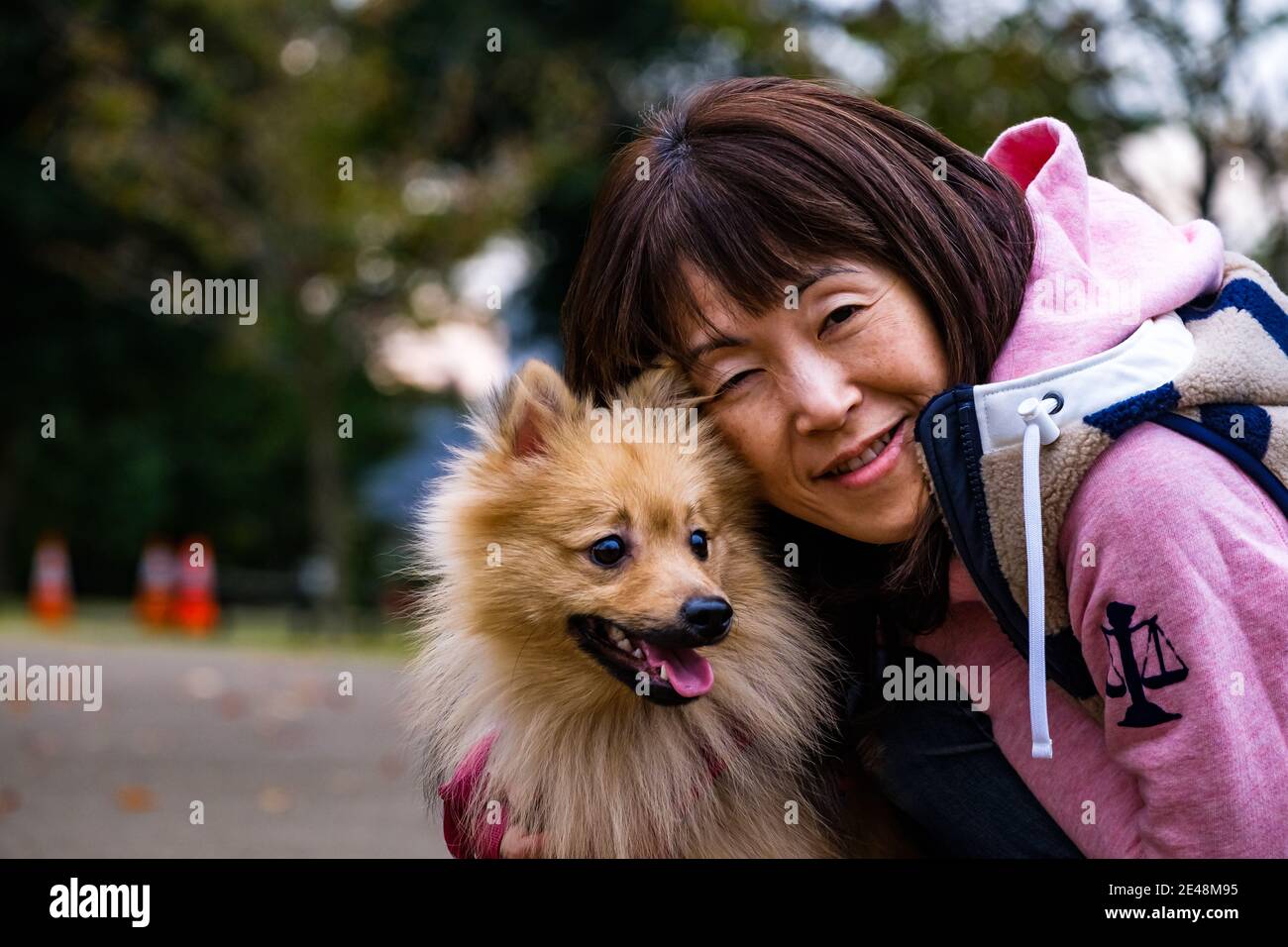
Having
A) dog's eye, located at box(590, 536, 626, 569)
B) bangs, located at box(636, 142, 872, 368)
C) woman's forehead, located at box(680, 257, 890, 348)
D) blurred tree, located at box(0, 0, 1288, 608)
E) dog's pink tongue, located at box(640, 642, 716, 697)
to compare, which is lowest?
dog's pink tongue, located at box(640, 642, 716, 697)

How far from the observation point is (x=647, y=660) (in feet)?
9.62

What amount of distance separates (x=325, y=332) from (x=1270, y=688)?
49.1 feet

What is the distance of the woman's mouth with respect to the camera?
2715mm

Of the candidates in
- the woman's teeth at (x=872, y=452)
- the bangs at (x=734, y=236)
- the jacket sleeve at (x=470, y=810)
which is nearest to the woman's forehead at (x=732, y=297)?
the bangs at (x=734, y=236)

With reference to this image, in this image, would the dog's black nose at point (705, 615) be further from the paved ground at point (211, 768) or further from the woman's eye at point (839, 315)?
the paved ground at point (211, 768)

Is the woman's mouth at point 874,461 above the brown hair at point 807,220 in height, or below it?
below

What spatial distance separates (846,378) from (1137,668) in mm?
771

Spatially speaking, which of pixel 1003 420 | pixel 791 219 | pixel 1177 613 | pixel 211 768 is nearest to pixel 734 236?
pixel 791 219

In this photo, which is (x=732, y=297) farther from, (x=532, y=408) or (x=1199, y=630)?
(x=1199, y=630)

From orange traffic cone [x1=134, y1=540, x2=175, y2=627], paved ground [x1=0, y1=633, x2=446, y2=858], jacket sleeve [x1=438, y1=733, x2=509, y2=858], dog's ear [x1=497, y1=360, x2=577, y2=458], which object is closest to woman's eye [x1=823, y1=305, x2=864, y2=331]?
dog's ear [x1=497, y1=360, x2=577, y2=458]

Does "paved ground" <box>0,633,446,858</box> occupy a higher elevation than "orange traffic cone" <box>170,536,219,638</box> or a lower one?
lower

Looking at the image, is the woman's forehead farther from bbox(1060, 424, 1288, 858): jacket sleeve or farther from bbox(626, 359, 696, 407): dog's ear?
bbox(1060, 424, 1288, 858): jacket sleeve

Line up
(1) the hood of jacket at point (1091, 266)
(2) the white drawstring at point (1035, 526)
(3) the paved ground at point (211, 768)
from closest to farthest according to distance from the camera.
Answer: (2) the white drawstring at point (1035, 526), (1) the hood of jacket at point (1091, 266), (3) the paved ground at point (211, 768)

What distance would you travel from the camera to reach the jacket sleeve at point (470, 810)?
3.10m
